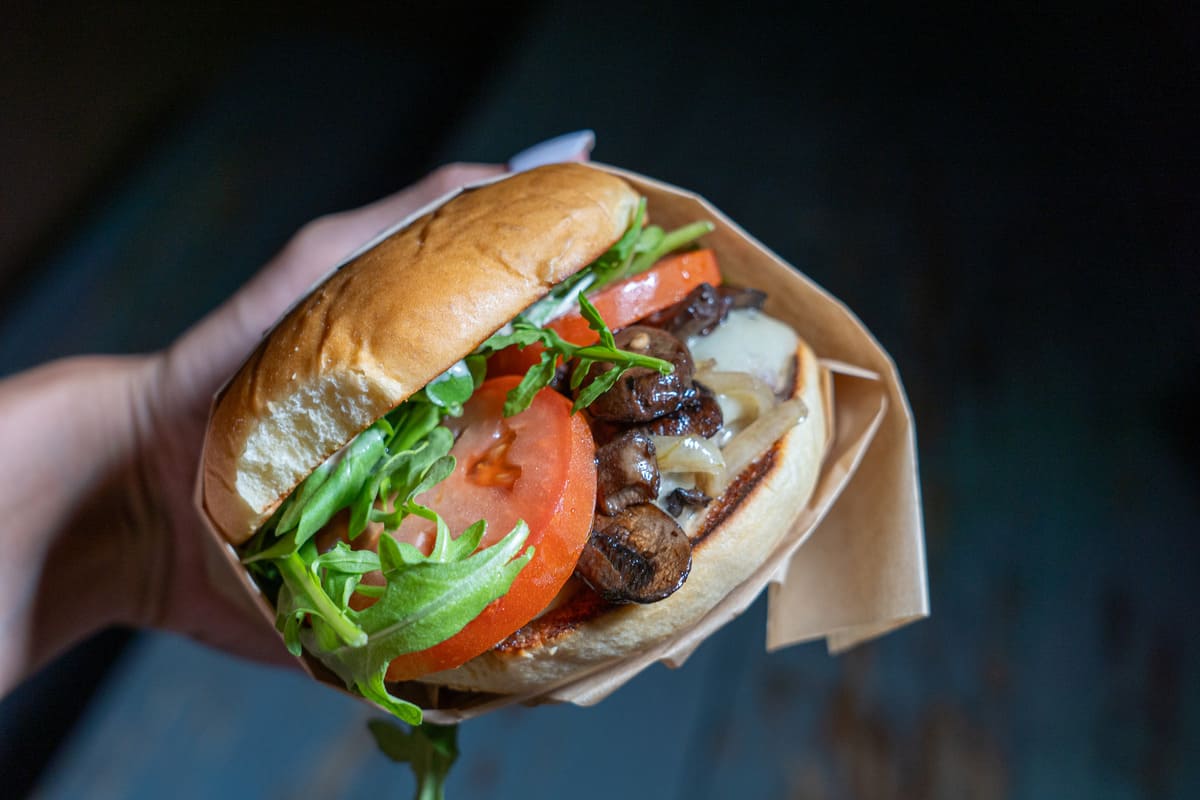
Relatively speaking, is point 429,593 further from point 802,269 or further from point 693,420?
point 802,269

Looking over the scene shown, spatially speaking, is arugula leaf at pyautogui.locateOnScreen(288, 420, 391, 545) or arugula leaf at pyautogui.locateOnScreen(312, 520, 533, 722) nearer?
arugula leaf at pyautogui.locateOnScreen(312, 520, 533, 722)

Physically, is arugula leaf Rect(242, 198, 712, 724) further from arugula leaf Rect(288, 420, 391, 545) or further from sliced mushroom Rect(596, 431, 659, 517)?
sliced mushroom Rect(596, 431, 659, 517)

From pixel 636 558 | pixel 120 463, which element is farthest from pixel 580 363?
pixel 120 463

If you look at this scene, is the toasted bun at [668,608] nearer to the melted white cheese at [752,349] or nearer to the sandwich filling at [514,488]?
the sandwich filling at [514,488]

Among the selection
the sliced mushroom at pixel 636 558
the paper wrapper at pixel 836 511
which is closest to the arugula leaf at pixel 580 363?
the sliced mushroom at pixel 636 558

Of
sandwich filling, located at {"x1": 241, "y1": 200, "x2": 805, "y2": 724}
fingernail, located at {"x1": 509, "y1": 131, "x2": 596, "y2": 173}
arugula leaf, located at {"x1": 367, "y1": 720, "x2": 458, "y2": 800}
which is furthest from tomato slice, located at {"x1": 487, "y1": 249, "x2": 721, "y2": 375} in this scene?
arugula leaf, located at {"x1": 367, "y1": 720, "x2": 458, "y2": 800}

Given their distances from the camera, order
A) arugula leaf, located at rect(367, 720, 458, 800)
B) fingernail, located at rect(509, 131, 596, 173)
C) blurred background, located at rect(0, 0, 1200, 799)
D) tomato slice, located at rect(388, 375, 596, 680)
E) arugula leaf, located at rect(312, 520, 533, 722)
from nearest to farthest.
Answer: arugula leaf, located at rect(312, 520, 533, 722) → tomato slice, located at rect(388, 375, 596, 680) → arugula leaf, located at rect(367, 720, 458, 800) → fingernail, located at rect(509, 131, 596, 173) → blurred background, located at rect(0, 0, 1200, 799)

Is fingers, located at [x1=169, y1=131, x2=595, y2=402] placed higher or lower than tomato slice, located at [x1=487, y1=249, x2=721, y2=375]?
higher
